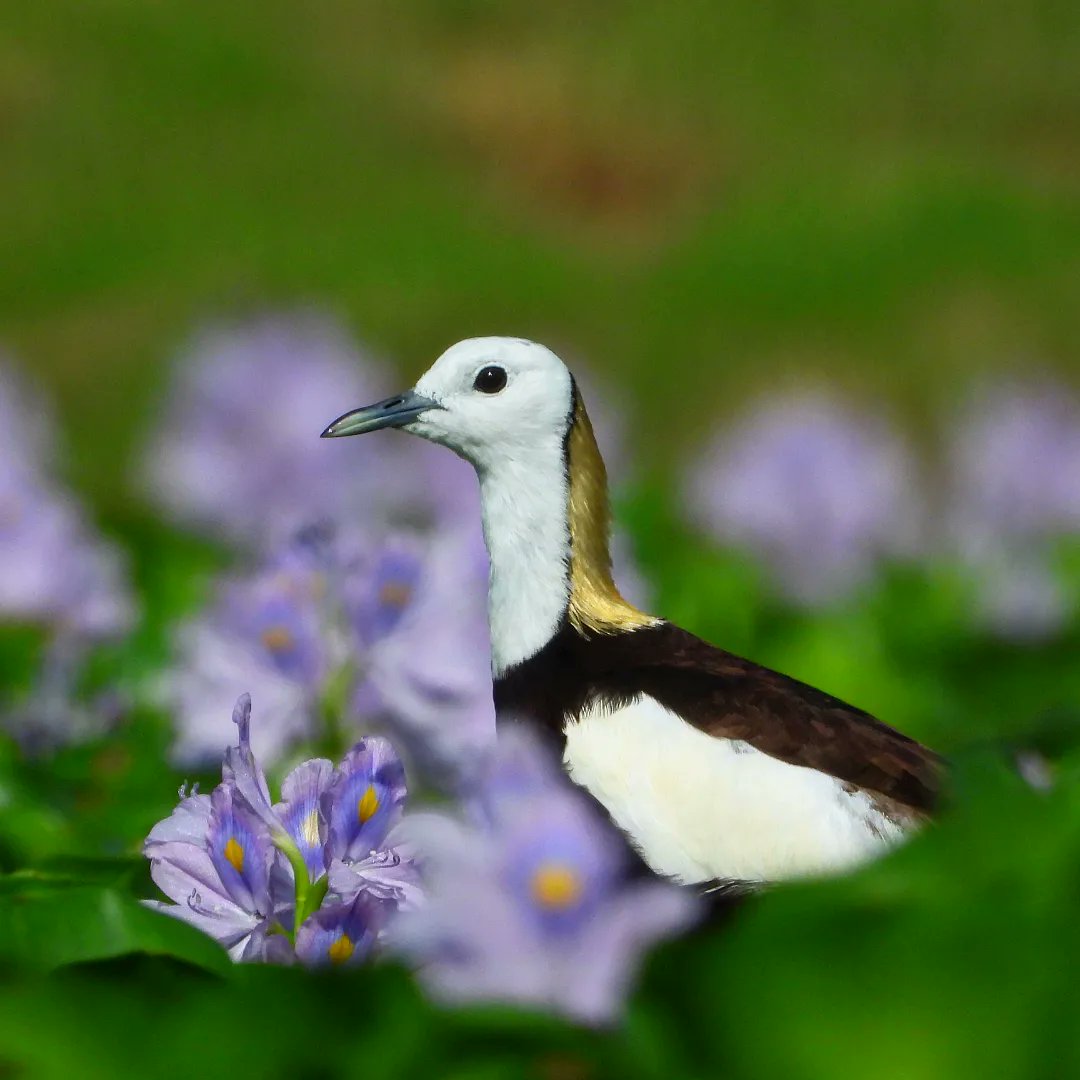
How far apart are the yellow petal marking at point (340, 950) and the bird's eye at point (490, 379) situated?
0.95 metres

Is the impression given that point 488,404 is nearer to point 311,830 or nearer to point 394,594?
point 394,594

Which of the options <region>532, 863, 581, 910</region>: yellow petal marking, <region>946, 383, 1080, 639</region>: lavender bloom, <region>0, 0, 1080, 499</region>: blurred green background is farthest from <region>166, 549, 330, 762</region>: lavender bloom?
<region>0, 0, 1080, 499</region>: blurred green background

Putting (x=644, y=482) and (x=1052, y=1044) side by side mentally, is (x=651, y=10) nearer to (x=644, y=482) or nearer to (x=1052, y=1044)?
(x=644, y=482)

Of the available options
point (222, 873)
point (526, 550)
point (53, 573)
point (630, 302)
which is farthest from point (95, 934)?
point (630, 302)

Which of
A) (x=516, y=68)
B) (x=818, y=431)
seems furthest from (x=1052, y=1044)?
(x=516, y=68)

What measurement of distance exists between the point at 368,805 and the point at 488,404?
2.69 feet

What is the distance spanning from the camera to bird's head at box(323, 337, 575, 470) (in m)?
2.17

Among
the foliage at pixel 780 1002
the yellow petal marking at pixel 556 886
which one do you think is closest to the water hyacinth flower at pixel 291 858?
the foliage at pixel 780 1002

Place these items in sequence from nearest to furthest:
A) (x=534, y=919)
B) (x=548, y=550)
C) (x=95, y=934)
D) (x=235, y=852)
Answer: (x=534, y=919) → (x=95, y=934) → (x=235, y=852) → (x=548, y=550)

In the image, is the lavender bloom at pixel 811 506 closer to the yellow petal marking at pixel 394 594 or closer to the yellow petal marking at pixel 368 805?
the yellow petal marking at pixel 394 594

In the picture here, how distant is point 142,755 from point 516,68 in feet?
34.3

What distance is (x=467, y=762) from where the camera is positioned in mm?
2150

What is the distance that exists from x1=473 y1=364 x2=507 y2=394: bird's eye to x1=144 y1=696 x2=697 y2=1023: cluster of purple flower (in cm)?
76

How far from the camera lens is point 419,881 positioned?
55.1 inches
